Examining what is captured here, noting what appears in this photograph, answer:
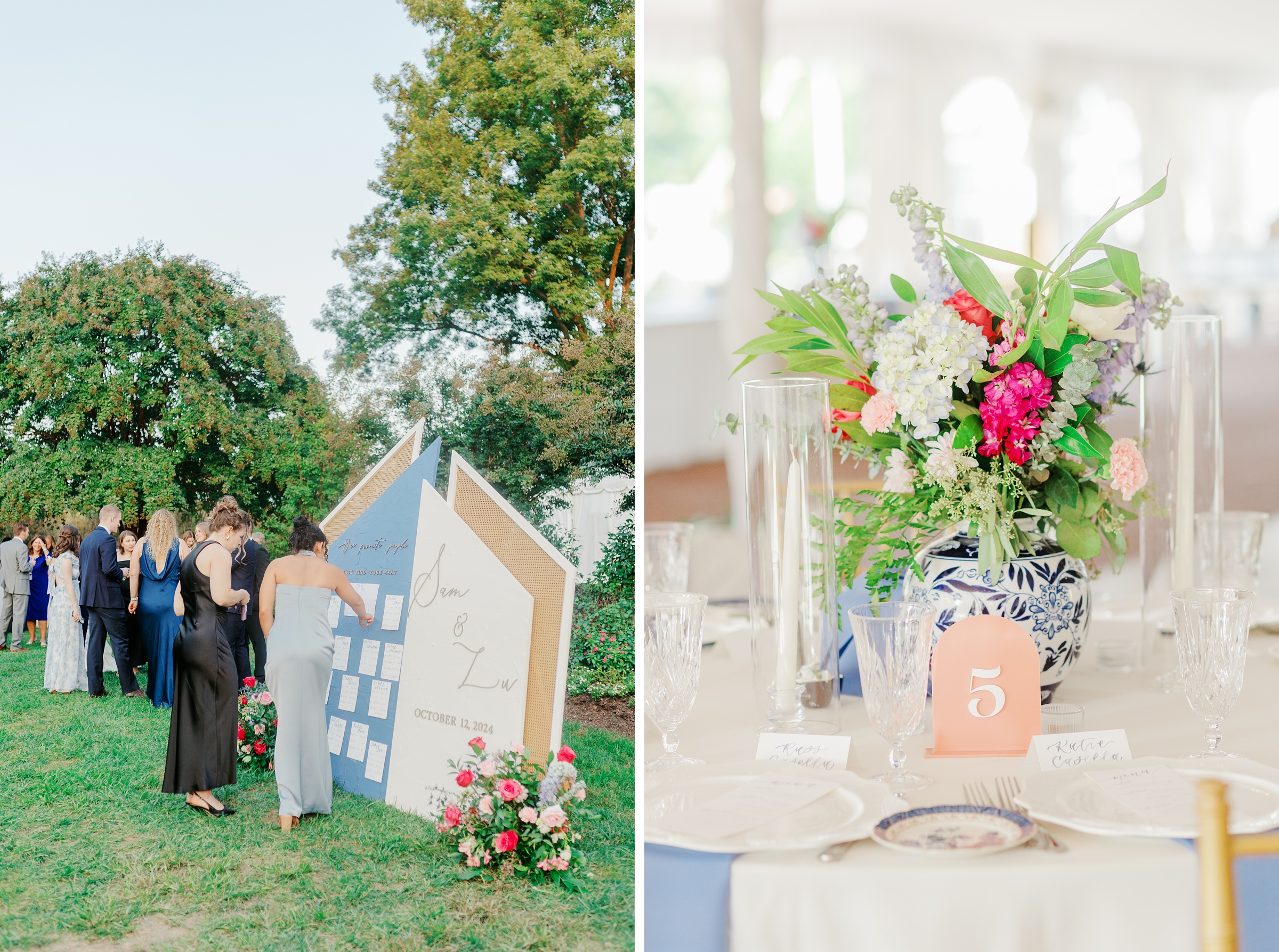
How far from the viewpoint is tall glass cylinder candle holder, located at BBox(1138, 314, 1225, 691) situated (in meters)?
1.45

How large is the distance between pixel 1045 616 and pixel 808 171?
7.18 metres

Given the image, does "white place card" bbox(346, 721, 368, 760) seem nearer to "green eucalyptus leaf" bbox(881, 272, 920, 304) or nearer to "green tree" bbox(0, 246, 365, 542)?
"green tree" bbox(0, 246, 365, 542)

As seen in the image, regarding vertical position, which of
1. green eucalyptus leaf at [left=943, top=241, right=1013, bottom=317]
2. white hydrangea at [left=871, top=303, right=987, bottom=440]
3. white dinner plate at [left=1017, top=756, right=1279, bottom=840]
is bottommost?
white dinner plate at [left=1017, top=756, right=1279, bottom=840]

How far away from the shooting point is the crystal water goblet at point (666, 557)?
5.24ft

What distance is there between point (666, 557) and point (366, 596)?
86cm

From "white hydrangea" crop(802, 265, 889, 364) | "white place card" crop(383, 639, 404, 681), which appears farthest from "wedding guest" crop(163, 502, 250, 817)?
"white hydrangea" crop(802, 265, 889, 364)

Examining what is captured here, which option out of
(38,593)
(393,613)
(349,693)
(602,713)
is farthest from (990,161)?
(38,593)

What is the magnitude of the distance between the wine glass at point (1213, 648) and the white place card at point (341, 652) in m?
1.66

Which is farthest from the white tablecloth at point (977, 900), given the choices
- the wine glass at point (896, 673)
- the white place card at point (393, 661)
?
the white place card at point (393, 661)

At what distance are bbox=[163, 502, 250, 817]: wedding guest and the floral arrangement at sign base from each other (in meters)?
1.34

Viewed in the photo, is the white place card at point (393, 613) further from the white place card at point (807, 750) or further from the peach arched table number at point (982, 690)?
the peach arched table number at point (982, 690)

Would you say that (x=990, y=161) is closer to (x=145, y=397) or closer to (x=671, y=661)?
(x=145, y=397)

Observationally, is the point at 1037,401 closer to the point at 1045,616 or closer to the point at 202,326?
the point at 1045,616

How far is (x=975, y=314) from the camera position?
1.18 metres
